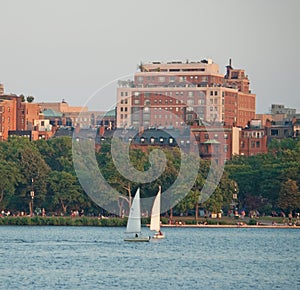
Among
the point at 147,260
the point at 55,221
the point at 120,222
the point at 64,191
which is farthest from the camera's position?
the point at 64,191

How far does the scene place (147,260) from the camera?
128 m

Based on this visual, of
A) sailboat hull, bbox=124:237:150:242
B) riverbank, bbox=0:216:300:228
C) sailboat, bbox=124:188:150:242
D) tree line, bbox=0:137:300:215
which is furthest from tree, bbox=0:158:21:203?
sailboat hull, bbox=124:237:150:242

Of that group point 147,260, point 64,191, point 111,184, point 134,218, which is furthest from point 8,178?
point 147,260

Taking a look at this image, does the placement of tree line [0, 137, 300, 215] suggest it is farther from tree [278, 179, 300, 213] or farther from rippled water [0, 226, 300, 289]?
rippled water [0, 226, 300, 289]

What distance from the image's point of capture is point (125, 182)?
18975 cm

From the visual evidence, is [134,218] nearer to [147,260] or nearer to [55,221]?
[147,260]

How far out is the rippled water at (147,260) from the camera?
111m

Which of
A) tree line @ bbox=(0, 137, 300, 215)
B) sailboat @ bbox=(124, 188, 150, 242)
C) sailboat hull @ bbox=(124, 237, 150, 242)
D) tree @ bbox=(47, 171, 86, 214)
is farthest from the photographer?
tree @ bbox=(47, 171, 86, 214)

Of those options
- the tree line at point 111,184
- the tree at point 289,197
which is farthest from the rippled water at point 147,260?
the tree at point 289,197

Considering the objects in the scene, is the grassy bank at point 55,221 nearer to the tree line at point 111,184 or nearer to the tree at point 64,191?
the tree line at point 111,184

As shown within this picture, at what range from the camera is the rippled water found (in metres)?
111

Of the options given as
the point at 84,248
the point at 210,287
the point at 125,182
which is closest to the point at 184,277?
the point at 210,287

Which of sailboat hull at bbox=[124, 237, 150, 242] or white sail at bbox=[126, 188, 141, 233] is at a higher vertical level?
white sail at bbox=[126, 188, 141, 233]

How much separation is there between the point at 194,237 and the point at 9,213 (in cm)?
3735
